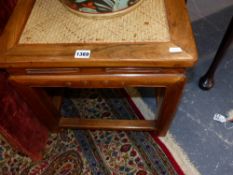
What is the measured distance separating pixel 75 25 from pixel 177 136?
56cm

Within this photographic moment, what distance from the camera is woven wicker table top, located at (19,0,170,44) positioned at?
51cm

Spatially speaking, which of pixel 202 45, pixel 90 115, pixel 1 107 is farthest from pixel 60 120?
pixel 202 45

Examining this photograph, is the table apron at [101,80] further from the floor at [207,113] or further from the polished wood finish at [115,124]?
the floor at [207,113]

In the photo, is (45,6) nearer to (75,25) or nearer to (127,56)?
(75,25)

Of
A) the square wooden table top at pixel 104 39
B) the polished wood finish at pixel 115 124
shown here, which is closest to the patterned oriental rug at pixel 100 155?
the polished wood finish at pixel 115 124

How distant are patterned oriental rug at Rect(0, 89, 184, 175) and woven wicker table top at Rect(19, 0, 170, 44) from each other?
472 mm

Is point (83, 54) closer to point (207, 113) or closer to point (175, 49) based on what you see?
point (175, 49)

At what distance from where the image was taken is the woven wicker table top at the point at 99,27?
1.67ft

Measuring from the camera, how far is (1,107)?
59cm

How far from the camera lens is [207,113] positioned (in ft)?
2.97

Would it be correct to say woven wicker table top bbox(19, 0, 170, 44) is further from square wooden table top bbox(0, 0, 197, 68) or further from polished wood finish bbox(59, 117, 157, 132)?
polished wood finish bbox(59, 117, 157, 132)

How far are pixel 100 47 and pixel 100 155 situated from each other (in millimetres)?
482

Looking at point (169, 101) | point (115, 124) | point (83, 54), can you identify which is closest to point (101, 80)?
point (83, 54)

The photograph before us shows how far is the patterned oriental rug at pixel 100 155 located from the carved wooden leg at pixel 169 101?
13 cm
